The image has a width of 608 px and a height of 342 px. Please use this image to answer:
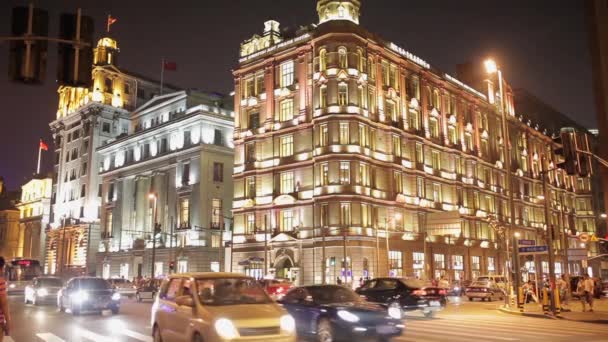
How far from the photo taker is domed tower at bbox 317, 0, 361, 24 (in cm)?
5806

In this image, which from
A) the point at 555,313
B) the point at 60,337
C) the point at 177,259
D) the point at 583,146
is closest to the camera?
the point at 60,337

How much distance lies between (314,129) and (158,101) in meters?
33.5

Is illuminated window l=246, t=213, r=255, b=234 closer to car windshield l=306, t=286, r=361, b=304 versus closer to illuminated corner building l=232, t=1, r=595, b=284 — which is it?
illuminated corner building l=232, t=1, r=595, b=284

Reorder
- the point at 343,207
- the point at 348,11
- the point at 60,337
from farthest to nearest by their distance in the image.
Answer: the point at 348,11 → the point at 343,207 → the point at 60,337

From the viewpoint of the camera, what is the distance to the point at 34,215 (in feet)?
363

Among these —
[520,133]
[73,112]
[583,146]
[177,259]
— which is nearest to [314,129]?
[177,259]

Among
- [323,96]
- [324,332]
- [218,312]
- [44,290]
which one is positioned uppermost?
[323,96]

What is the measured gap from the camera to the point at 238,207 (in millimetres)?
61375

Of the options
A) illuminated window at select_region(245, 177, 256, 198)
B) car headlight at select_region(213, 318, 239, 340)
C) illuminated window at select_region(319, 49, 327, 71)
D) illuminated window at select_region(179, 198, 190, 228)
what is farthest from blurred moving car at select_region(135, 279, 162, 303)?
car headlight at select_region(213, 318, 239, 340)

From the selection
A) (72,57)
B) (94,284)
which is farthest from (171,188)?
(72,57)

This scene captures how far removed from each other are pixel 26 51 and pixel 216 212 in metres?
57.7

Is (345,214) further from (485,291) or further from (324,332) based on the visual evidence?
(324,332)

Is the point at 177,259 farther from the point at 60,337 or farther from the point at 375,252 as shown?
the point at 60,337

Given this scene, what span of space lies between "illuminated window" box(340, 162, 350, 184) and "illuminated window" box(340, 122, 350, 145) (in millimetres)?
2116
